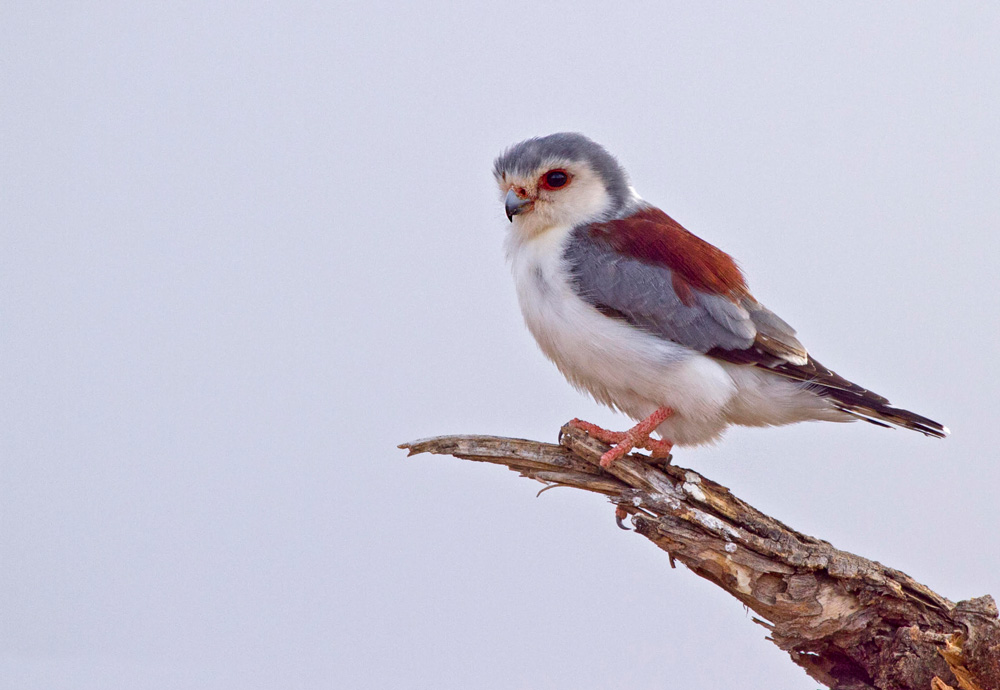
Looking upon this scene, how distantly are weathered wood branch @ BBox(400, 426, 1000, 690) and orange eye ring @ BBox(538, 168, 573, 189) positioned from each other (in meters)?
1.22

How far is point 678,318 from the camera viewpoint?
4.08 meters

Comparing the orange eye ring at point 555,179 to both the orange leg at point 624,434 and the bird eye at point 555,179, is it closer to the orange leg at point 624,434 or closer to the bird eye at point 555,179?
the bird eye at point 555,179

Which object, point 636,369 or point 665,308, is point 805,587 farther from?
point 665,308

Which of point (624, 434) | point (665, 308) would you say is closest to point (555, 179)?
point (665, 308)

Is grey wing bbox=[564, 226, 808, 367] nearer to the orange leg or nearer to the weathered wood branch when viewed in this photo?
the orange leg

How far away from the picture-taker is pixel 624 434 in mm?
4082

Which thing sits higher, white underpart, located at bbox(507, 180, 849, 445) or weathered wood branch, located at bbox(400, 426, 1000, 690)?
white underpart, located at bbox(507, 180, 849, 445)

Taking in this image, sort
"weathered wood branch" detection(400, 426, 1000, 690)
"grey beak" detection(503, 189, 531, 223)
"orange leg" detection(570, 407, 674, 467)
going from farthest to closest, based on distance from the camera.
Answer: "grey beak" detection(503, 189, 531, 223) < "orange leg" detection(570, 407, 674, 467) < "weathered wood branch" detection(400, 426, 1000, 690)

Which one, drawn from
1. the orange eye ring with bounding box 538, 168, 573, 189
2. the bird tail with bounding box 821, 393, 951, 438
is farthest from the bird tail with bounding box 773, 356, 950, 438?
the orange eye ring with bounding box 538, 168, 573, 189

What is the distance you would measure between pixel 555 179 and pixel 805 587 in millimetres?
2073

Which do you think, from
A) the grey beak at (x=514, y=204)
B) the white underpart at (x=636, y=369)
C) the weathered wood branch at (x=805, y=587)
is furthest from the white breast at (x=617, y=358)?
the weathered wood branch at (x=805, y=587)

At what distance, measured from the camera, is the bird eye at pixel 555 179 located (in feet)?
14.4

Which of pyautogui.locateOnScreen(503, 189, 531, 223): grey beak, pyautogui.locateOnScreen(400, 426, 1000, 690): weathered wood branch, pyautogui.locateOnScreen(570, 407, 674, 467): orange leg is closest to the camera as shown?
pyautogui.locateOnScreen(400, 426, 1000, 690): weathered wood branch

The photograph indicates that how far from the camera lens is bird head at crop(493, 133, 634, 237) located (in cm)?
439
